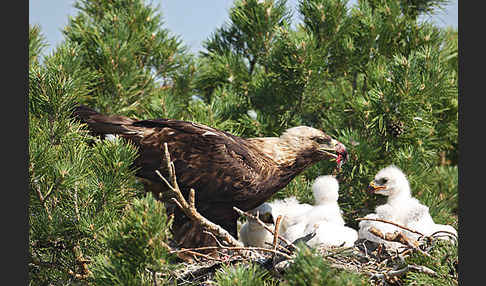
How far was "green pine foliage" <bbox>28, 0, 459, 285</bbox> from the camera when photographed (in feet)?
11.4

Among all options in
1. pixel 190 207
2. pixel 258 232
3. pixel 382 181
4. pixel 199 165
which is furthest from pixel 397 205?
pixel 190 207

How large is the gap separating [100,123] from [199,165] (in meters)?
0.80

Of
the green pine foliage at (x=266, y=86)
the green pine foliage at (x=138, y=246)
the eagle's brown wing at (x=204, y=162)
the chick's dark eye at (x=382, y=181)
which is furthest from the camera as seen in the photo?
the chick's dark eye at (x=382, y=181)

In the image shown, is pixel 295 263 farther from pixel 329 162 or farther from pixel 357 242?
pixel 329 162

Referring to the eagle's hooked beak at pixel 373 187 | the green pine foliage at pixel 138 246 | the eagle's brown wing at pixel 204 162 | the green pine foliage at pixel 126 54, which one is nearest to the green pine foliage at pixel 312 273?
the green pine foliage at pixel 138 246

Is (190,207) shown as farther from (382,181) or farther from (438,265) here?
(382,181)

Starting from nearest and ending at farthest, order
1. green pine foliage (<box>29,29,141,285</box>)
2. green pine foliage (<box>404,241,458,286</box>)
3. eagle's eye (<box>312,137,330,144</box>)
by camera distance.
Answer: green pine foliage (<box>404,241,458,286</box>)
green pine foliage (<box>29,29,141,285</box>)
eagle's eye (<box>312,137,330,144</box>)

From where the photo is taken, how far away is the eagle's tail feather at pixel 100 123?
Answer: 4.11 m

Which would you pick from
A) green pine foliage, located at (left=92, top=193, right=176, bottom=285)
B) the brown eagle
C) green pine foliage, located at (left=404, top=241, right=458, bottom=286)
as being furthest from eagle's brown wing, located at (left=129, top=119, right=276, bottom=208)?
green pine foliage, located at (left=92, top=193, right=176, bottom=285)

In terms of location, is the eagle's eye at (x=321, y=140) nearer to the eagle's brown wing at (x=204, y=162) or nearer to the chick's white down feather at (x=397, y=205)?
the chick's white down feather at (x=397, y=205)

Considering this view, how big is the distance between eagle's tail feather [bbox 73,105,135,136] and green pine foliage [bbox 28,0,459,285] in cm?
8

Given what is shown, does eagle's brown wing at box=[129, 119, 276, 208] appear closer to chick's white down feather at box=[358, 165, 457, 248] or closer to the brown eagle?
the brown eagle

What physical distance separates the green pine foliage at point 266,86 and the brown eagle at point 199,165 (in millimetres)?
206

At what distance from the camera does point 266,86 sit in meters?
4.89
